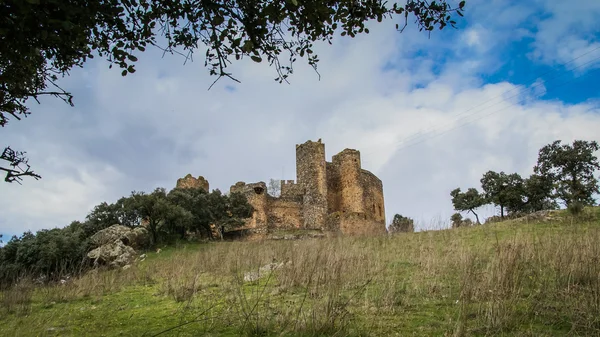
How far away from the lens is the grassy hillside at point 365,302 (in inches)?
124

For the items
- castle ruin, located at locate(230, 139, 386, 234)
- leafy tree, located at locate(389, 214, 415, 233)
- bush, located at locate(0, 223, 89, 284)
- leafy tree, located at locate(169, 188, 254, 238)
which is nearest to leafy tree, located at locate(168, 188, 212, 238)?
leafy tree, located at locate(169, 188, 254, 238)

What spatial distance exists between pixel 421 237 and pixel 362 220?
1465 centimetres

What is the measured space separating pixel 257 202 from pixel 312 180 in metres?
4.52

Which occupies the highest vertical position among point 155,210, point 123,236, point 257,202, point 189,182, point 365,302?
point 189,182

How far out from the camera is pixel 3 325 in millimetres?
4859

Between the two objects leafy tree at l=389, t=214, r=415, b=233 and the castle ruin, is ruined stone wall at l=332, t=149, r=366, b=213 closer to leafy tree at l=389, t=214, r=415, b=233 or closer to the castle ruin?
the castle ruin

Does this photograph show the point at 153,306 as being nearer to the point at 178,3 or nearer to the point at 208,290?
the point at 208,290

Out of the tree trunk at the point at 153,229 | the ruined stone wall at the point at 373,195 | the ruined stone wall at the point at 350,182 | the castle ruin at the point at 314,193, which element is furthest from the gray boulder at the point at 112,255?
the ruined stone wall at the point at 373,195

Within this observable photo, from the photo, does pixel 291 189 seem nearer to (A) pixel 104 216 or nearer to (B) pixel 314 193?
(B) pixel 314 193

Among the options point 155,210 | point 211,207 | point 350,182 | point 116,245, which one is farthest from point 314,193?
point 116,245

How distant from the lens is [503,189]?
3105 cm

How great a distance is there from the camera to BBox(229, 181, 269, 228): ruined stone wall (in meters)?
30.3

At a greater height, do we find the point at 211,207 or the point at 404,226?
the point at 211,207

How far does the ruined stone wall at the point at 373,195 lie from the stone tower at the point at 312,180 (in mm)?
3706
